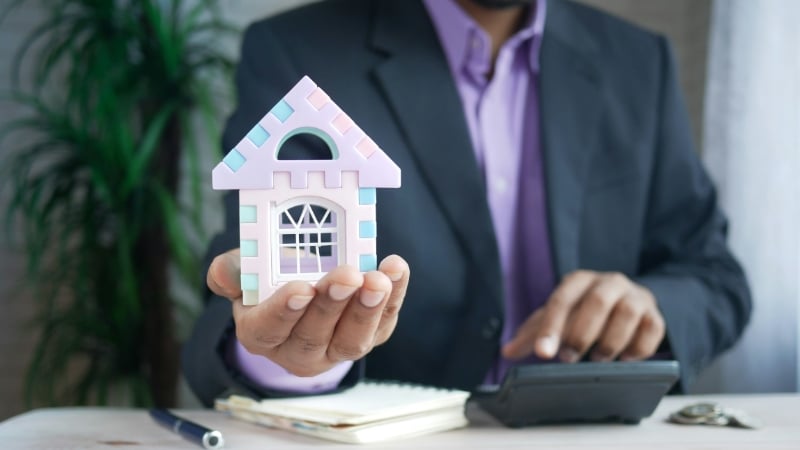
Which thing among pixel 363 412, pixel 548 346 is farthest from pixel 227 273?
pixel 548 346

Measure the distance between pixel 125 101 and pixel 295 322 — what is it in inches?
57.9

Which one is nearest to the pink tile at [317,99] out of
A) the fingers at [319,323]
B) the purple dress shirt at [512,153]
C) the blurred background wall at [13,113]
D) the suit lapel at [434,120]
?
the fingers at [319,323]

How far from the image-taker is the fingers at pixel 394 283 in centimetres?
51

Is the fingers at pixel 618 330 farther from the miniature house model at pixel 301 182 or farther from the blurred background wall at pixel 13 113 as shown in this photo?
the blurred background wall at pixel 13 113

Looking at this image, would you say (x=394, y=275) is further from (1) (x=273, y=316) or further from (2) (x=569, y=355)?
(2) (x=569, y=355)

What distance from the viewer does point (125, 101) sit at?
73.0 inches

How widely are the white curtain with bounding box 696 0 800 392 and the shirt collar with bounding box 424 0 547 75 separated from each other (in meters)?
0.64

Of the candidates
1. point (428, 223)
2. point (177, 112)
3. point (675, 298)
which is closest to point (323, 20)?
point (428, 223)

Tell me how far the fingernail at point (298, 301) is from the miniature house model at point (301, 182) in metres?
0.03

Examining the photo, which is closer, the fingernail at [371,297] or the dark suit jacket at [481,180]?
the fingernail at [371,297]

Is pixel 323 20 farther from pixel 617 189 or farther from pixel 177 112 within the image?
pixel 177 112

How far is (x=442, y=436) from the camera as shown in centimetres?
78

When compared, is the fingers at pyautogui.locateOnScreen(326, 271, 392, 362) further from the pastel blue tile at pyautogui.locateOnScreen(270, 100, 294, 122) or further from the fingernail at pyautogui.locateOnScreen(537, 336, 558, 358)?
the fingernail at pyautogui.locateOnScreen(537, 336, 558, 358)

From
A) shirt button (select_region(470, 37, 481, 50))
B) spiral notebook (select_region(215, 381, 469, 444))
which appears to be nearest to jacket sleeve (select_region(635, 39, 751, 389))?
shirt button (select_region(470, 37, 481, 50))
